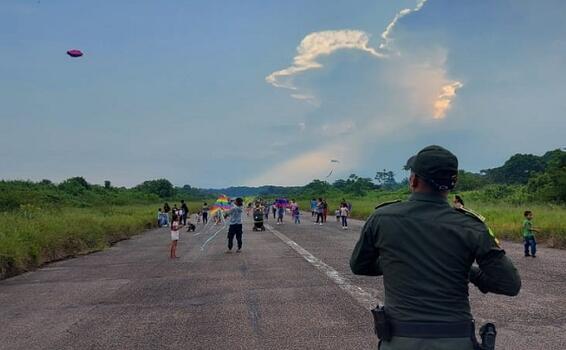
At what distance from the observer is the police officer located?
296 centimetres

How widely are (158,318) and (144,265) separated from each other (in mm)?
7643

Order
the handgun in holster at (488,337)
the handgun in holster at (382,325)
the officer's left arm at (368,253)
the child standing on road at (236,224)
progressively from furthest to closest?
the child standing on road at (236,224) < the officer's left arm at (368,253) < the handgun in holster at (382,325) < the handgun in holster at (488,337)

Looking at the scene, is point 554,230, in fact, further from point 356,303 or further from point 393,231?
point 393,231

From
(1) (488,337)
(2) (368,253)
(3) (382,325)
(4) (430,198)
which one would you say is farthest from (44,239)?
(1) (488,337)

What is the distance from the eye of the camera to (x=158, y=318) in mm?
8156

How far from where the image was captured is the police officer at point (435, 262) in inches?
116

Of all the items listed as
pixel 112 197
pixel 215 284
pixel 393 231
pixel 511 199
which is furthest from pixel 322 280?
pixel 112 197

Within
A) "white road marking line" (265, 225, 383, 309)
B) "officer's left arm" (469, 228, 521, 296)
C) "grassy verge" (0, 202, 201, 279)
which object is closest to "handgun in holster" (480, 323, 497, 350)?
"officer's left arm" (469, 228, 521, 296)

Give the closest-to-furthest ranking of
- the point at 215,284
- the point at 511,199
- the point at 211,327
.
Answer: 1. the point at 211,327
2. the point at 215,284
3. the point at 511,199

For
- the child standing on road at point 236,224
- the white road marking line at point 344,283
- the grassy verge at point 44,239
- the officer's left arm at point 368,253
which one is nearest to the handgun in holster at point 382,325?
the officer's left arm at point 368,253

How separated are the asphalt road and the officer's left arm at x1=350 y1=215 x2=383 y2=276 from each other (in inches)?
128

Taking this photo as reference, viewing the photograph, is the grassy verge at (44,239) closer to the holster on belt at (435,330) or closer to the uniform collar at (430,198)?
the holster on belt at (435,330)

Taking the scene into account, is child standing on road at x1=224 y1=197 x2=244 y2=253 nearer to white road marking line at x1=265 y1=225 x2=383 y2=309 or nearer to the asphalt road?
white road marking line at x1=265 y1=225 x2=383 y2=309

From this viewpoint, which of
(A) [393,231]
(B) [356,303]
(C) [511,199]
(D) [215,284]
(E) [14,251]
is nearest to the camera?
(A) [393,231]
